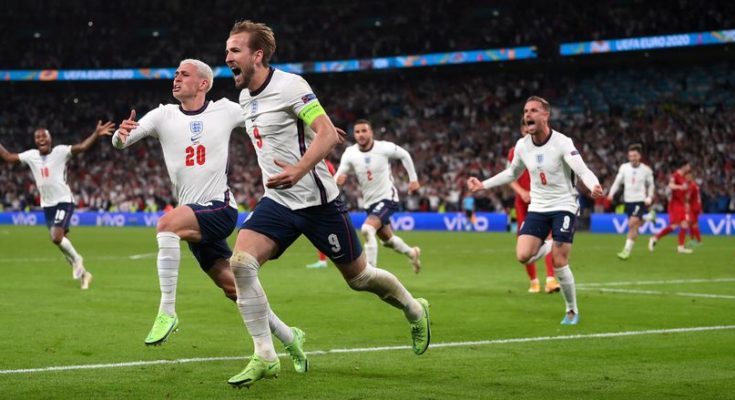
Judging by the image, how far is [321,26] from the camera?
204 feet

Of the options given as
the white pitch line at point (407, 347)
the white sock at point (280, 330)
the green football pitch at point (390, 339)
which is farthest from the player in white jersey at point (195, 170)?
the white sock at point (280, 330)

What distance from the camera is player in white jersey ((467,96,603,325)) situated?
11891 mm

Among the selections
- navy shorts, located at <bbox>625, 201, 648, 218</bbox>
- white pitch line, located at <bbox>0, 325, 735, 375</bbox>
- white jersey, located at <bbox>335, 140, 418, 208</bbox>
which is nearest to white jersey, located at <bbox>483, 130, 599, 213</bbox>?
white pitch line, located at <bbox>0, 325, 735, 375</bbox>

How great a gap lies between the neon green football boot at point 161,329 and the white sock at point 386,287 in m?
1.52

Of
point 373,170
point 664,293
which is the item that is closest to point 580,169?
point 664,293

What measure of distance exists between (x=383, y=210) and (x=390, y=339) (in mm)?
8230

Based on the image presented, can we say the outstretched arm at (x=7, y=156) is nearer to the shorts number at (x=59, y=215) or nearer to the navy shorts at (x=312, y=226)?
the shorts number at (x=59, y=215)

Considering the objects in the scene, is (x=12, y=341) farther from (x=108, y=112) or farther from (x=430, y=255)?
(x=108, y=112)

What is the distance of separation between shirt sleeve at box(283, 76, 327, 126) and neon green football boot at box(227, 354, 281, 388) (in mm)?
1665

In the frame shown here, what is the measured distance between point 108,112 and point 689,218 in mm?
47067

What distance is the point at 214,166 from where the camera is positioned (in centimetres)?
948

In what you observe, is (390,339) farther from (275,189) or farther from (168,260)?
(275,189)

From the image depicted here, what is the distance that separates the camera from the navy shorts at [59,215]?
16.9 meters

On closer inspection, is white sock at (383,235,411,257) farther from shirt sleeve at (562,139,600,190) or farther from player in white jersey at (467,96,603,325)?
shirt sleeve at (562,139,600,190)
